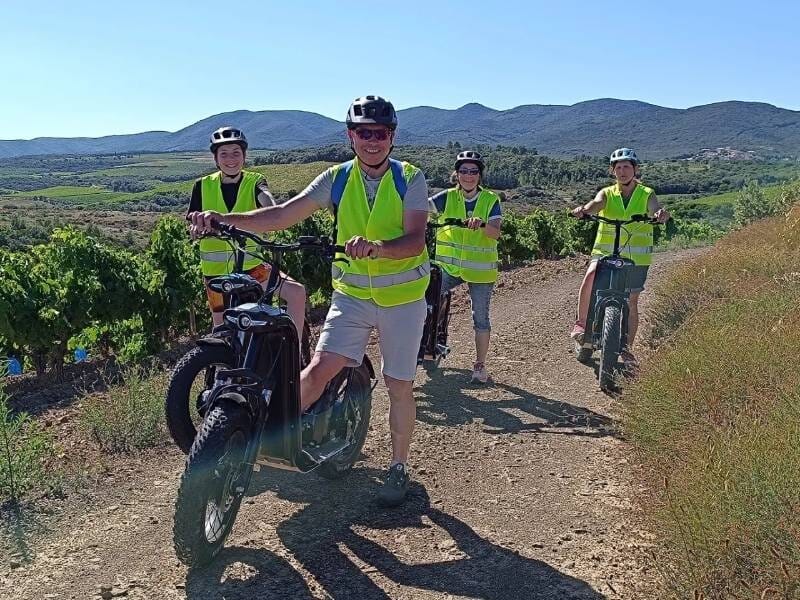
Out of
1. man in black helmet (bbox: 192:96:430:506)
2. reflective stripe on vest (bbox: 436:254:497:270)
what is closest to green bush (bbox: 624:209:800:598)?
man in black helmet (bbox: 192:96:430:506)

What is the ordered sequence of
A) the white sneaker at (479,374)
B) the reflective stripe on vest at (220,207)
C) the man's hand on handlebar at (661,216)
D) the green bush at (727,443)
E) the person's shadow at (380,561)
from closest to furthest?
the green bush at (727,443), the person's shadow at (380,561), the reflective stripe on vest at (220,207), the man's hand on handlebar at (661,216), the white sneaker at (479,374)

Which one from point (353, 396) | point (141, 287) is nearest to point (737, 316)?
point (353, 396)

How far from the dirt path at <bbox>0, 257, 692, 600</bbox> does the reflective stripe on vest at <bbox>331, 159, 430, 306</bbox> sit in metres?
1.31

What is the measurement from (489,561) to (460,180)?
4.20 metres

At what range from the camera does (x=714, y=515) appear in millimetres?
3336

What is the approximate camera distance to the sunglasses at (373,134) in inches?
166

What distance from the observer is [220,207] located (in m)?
5.84

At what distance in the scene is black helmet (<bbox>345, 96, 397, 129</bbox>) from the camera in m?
4.15

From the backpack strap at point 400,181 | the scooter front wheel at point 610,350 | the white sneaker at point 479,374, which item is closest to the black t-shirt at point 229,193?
the backpack strap at point 400,181

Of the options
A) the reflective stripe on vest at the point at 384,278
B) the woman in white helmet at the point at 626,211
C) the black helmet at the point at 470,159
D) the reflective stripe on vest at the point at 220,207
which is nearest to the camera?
the reflective stripe on vest at the point at 384,278

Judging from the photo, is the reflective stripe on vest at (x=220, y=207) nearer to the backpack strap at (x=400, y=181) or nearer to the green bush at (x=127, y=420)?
the green bush at (x=127, y=420)

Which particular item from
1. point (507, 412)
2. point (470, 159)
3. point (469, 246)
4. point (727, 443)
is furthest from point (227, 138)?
point (727, 443)

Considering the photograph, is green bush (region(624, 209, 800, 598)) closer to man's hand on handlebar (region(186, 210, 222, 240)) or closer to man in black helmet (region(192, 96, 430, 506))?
man in black helmet (region(192, 96, 430, 506))

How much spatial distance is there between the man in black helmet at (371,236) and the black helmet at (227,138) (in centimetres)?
156
